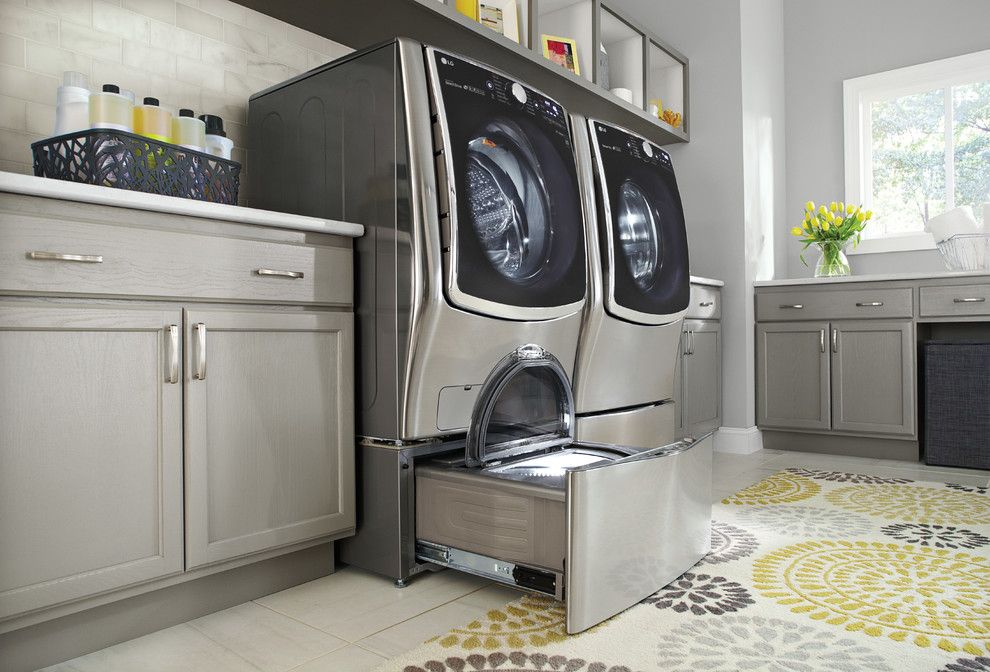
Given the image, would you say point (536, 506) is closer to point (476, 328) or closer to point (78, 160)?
point (476, 328)

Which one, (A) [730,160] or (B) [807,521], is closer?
(B) [807,521]

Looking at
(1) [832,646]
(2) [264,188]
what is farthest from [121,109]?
(1) [832,646]

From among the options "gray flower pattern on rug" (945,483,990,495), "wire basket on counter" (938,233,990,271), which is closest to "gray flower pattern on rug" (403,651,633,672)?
"gray flower pattern on rug" (945,483,990,495)

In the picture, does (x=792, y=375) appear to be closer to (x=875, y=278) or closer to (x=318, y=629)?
(x=875, y=278)

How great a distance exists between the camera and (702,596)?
5.11ft

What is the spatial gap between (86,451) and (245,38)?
1.44m

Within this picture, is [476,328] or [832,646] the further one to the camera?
[476,328]

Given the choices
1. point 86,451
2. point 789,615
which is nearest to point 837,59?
point 789,615

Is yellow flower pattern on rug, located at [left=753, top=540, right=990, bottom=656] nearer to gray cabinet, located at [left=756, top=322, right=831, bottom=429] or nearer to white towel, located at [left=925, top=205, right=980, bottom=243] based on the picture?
gray cabinet, located at [left=756, top=322, right=831, bottom=429]

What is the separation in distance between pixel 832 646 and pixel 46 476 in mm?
1467

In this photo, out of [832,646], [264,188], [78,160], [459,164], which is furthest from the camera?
[264,188]

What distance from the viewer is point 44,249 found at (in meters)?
1.19

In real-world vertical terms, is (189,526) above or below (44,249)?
below

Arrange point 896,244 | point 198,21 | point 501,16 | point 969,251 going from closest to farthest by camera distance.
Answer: point 198,21
point 501,16
point 969,251
point 896,244
